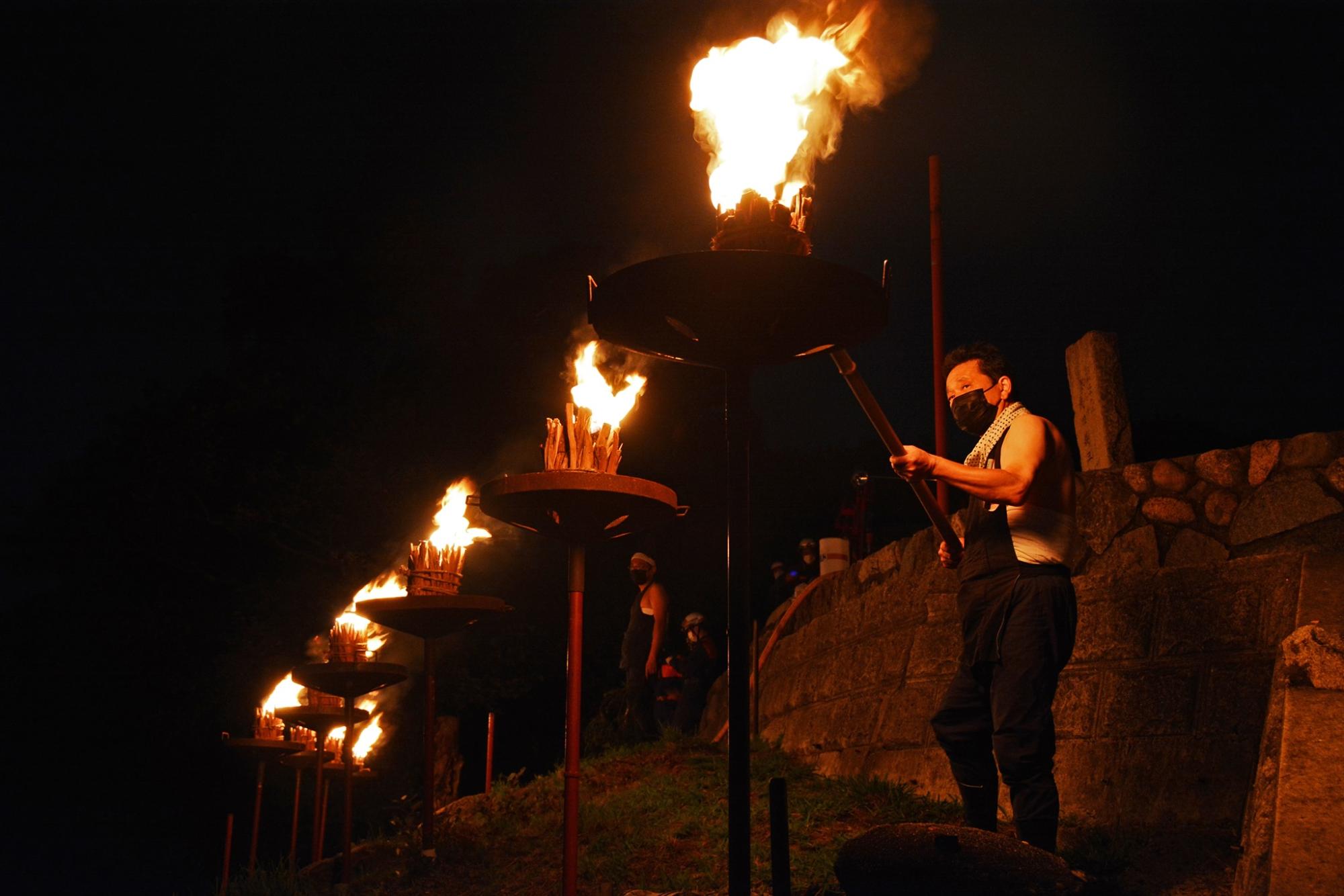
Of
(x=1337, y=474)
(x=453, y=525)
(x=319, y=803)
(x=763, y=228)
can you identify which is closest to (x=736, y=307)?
(x=763, y=228)

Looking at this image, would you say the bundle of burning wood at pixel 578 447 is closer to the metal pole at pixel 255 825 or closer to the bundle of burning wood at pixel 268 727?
the metal pole at pixel 255 825

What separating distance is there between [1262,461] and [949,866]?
427 centimetres

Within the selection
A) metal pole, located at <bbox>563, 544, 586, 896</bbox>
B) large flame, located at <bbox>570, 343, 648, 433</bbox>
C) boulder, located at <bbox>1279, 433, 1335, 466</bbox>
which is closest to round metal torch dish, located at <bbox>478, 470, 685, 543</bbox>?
metal pole, located at <bbox>563, 544, 586, 896</bbox>

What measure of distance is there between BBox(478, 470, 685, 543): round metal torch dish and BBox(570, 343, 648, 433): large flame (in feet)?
1.10

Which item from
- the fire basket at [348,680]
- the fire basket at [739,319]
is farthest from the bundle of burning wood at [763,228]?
the fire basket at [348,680]

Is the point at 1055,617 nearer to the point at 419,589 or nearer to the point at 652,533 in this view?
the point at 419,589

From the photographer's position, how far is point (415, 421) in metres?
21.5

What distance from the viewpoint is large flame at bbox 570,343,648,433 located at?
17.1 ft

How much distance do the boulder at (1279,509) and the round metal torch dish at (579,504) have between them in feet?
11.4

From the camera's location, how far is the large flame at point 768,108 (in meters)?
3.67

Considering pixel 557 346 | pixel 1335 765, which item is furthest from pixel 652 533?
pixel 1335 765

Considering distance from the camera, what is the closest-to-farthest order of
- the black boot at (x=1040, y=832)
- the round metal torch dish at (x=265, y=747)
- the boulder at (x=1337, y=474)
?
the black boot at (x=1040, y=832), the boulder at (x=1337, y=474), the round metal torch dish at (x=265, y=747)

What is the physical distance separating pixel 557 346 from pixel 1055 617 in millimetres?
18507

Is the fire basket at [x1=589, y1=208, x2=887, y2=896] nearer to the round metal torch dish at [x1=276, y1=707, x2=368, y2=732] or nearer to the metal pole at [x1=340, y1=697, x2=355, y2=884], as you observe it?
the metal pole at [x1=340, y1=697, x2=355, y2=884]
